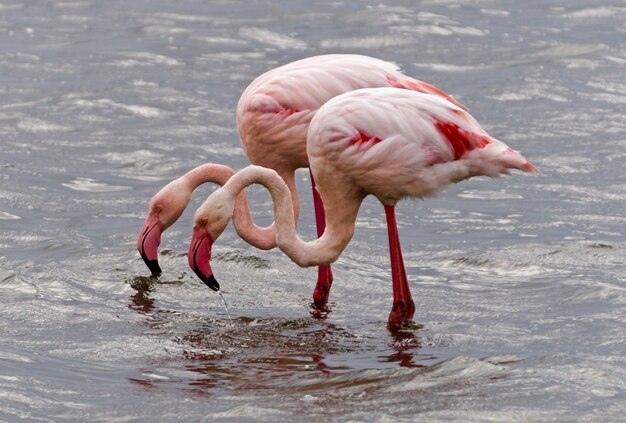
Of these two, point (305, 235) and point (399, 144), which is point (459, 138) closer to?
point (399, 144)

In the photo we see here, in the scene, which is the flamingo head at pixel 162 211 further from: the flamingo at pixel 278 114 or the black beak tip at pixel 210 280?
the black beak tip at pixel 210 280

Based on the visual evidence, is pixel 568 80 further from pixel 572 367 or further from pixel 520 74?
pixel 572 367

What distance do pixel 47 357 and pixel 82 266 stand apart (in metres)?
1.78

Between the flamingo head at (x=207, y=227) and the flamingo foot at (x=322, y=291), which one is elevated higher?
the flamingo head at (x=207, y=227)

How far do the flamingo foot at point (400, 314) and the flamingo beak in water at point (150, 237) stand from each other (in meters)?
1.30

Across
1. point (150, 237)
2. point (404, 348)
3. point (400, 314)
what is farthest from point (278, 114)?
point (404, 348)

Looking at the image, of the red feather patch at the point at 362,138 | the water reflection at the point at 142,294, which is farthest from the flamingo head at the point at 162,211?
the red feather patch at the point at 362,138

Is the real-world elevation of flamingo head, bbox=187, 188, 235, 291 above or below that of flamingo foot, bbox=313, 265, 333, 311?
above

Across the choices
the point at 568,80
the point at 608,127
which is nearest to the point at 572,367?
the point at 608,127

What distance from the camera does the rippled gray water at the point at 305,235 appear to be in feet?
20.2

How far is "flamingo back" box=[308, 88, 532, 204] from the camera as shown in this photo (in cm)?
692

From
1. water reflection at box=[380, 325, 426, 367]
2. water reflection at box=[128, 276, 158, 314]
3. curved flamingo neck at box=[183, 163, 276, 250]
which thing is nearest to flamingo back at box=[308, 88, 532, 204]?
curved flamingo neck at box=[183, 163, 276, 250]

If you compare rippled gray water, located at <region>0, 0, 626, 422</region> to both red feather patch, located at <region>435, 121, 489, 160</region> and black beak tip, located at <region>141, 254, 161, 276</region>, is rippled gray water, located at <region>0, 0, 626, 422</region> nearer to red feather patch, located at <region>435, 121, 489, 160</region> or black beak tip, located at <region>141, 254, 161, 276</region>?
black beak tip, located at <region>141, 254, 161, 276</region>

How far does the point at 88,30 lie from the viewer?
15.7m
